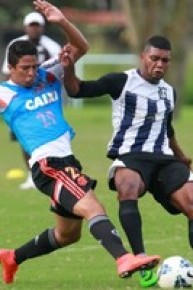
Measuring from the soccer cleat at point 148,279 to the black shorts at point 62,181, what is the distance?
29.6 inches

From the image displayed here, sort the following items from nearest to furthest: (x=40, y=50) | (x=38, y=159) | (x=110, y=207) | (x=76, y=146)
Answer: (x=38, y=159) → (x=110, y=207) → (x=40, y=50) → (x=76, y=146)

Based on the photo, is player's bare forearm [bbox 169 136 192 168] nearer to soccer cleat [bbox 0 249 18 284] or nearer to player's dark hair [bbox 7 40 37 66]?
player's dark hair [bbox 7 40 37 66]

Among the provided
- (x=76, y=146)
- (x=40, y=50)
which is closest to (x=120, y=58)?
(x=76, y=146)

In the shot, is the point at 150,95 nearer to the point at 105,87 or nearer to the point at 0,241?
the point at 105,87

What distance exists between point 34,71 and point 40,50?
28.1 feet

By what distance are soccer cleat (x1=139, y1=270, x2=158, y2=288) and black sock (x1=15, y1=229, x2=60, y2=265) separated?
89 centimetres

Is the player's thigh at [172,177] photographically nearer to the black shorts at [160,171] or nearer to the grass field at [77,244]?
Result: the black shorts at [160,171]

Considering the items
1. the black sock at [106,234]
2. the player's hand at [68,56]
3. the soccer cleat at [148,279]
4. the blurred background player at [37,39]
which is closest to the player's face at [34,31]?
the blurred background player at [37,39]

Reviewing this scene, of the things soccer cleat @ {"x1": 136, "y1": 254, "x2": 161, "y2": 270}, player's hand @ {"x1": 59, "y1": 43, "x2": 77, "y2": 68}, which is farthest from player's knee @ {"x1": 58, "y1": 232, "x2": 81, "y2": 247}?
player's hand @ {"x1": 59, "y1": 43, "x2": 77, "y2": 68}

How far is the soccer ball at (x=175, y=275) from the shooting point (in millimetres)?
11281

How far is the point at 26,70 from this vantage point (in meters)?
11.6

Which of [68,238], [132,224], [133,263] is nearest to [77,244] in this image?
[68,238]

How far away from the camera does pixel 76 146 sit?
93.7ft

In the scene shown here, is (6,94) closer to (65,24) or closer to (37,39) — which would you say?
(65,24)
